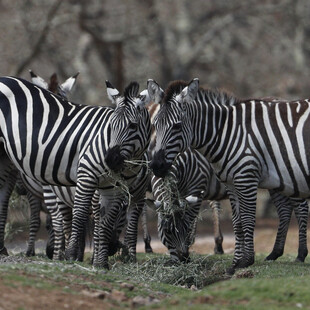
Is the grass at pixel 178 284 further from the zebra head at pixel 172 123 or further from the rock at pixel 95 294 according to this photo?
the zebra head at pixel 172 123

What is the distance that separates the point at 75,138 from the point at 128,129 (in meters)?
0.99

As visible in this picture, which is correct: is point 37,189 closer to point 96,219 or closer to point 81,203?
point 96,219

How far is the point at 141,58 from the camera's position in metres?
34.2

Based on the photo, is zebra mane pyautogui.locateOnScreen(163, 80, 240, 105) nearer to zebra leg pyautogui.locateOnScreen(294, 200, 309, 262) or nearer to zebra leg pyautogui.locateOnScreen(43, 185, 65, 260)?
zebra leg pyautogui.locateOnScreen(294, 200, 309, 262)

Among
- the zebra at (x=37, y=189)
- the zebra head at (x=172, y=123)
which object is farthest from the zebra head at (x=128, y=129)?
the zebra at (x=37, y=189)

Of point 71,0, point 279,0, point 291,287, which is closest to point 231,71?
point 279,0

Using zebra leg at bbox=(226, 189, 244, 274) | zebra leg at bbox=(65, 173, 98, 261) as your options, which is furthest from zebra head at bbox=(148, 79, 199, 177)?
zebra leg at bbox=(226, 189, 244, 274)

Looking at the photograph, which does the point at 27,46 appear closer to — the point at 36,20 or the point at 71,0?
the point at 36,20

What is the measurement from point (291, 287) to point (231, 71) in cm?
2829

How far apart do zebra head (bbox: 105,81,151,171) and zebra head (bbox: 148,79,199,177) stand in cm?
22

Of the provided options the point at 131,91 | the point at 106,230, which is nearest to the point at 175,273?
the point at 106,230

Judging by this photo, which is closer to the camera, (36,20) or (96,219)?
(96,219)

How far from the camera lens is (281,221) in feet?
47.8

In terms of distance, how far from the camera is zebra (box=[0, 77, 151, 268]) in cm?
1159
